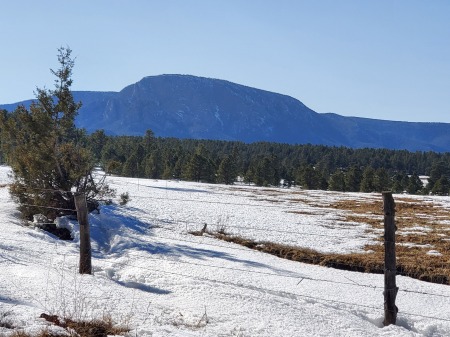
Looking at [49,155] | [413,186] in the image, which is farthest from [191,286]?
[413,186]

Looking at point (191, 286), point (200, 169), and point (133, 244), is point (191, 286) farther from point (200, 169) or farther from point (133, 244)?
point (200, 169)

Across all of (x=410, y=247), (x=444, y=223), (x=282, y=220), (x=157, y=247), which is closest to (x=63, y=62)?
(x=157, y=247)

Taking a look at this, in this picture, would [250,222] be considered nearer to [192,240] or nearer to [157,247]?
[192,240]

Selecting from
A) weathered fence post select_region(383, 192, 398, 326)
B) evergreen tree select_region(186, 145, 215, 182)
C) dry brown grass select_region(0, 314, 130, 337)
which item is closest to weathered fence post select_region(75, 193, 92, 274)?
dry brown grass select_region(0, 314, 130, 337)

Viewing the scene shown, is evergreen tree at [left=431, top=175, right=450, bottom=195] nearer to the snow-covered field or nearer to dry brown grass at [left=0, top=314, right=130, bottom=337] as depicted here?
the snow-covered field

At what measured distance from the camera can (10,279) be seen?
9234 mm

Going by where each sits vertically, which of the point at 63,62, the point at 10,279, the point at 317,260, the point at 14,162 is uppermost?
the point at 63,62

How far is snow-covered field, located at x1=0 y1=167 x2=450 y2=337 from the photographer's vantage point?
7.71 metres

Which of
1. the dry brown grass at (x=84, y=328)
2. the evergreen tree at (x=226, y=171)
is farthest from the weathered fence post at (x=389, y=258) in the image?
the evergreen tree at (x=226, y=171)

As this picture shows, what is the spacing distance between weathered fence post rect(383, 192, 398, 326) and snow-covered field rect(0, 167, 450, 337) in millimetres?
327

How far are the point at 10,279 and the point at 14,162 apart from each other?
45.4 ft

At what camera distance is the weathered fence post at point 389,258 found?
8.88 metres

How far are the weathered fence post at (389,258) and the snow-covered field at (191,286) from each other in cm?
33

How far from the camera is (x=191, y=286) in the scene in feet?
34.9
